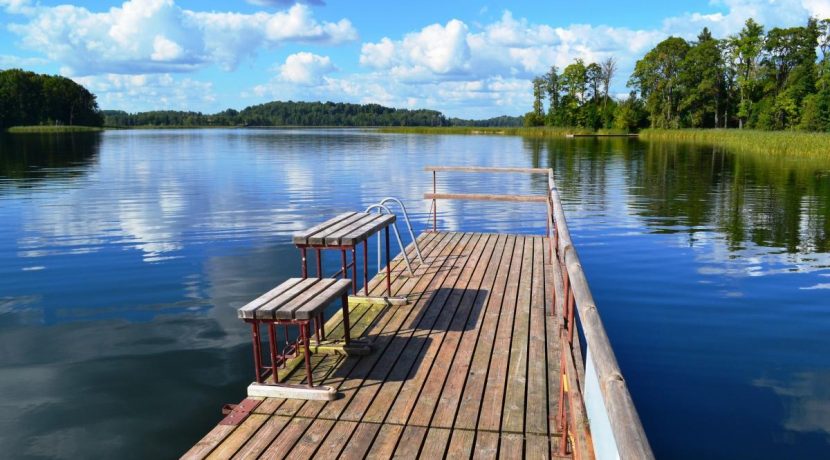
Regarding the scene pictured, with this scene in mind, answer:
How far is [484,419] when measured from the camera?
4109 millimetres

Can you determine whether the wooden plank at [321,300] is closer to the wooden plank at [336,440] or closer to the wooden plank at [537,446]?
the wooden plank at [336,440]

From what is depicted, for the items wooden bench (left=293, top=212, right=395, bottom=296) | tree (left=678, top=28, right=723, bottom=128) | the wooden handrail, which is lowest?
wooden bench (left=293, top=212, right=395, bottom=296)

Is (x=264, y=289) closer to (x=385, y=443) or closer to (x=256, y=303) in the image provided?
(x=256, y=303)

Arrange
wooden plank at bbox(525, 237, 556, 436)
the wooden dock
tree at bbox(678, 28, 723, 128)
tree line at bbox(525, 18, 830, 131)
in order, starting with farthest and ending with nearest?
tree at bbox(678, 28, 723, 128)
tree line at bbox(525, 18, 830, 131)
wooden plank at bbox(525, 237, 556, 436)
the wooden dock

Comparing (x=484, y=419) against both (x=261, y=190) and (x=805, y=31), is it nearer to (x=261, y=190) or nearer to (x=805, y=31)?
(x=261, y=190)

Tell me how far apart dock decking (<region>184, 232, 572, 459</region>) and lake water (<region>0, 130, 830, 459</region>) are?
4.08 ft

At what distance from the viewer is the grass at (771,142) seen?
34250mm

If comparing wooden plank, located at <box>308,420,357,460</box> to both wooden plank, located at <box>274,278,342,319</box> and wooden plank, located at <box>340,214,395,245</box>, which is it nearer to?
wooden plank, located at <box>274,278,342,319</box>

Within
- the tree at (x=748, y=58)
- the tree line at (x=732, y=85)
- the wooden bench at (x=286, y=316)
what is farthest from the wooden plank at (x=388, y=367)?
the tree at (x=748, y=58)

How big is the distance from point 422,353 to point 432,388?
30.0 inches

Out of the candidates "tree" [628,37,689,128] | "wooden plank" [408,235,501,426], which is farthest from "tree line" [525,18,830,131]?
"wooden plank" [408,235,501,426]

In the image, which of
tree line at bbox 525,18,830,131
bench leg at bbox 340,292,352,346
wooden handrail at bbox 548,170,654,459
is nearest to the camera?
wooden handrail at bbox 548,170,654,459

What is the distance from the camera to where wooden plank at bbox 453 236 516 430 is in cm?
416

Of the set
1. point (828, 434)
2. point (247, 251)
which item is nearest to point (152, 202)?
point (247, 251)
